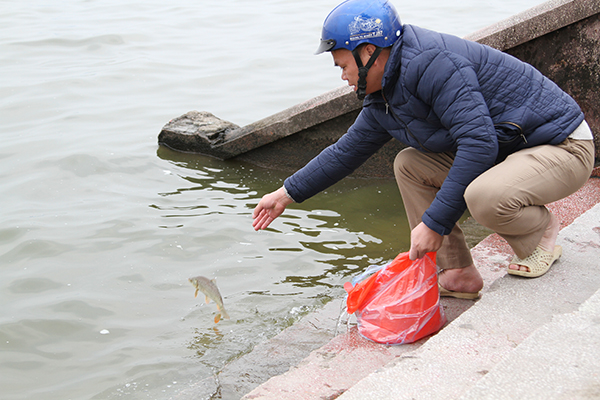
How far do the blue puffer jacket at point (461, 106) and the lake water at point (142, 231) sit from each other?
1702 millimetres

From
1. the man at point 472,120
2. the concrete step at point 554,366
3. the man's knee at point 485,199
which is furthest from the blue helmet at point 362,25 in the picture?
the concrete step at point 554,366

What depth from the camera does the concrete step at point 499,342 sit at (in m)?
2.03

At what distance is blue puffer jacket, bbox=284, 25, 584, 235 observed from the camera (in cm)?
265

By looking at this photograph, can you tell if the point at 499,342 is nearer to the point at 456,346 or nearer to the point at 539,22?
the point at 456,346

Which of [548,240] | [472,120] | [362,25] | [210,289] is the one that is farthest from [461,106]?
[210,289]

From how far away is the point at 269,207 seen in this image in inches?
137

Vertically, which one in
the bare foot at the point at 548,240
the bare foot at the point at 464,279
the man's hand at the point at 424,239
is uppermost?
the man's hand at the point at 424,239

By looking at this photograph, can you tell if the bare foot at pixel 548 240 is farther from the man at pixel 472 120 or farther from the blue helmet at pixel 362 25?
the blue helmet at pixel 362 25

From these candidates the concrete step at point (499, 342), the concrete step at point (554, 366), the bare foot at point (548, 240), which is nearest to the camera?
the concrete step at point (554, 366)

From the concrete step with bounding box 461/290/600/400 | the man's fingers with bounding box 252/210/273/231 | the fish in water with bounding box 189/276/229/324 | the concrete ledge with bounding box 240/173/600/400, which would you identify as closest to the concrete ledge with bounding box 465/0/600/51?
the concrete ledge with bounding box 240/173/600/400

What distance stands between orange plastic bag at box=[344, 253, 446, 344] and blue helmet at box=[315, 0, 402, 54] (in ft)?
3.54

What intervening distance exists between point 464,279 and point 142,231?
330 centimetres

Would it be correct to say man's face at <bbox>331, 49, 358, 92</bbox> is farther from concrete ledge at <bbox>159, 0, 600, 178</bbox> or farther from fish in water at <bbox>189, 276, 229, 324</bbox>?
concrete ledge at <bbox>159, 0, 600, 178</bbox>

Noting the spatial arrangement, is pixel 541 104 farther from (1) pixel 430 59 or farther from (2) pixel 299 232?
(2) pixel 299 232
